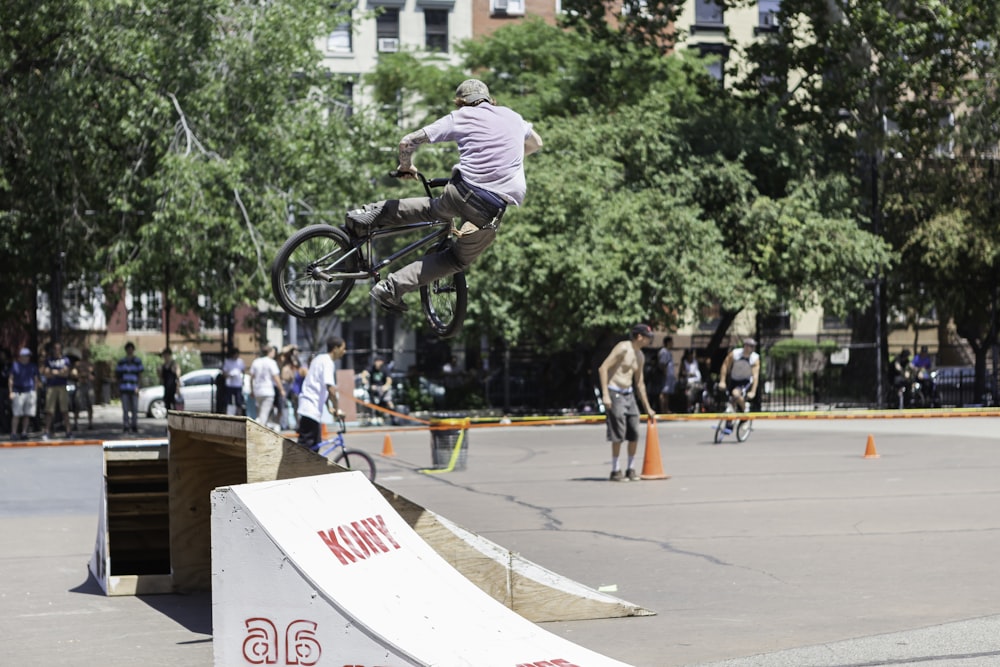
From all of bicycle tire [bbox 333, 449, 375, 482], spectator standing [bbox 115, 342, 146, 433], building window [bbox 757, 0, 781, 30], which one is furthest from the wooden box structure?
building window [bbox 757, 0, 781, 30]

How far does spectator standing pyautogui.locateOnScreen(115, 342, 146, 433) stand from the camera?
86.0 ft

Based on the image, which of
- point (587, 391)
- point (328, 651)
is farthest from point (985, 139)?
point (328, 651)

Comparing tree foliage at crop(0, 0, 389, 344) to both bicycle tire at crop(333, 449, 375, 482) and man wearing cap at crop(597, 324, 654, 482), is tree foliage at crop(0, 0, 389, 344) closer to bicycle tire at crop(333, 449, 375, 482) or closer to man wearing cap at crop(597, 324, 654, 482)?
bicycle tire at crop(333, 449, 375, 482)

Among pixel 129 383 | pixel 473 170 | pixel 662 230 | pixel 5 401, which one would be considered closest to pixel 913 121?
pixel 662 230

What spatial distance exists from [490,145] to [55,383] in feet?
62.8

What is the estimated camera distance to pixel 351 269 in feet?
30.5

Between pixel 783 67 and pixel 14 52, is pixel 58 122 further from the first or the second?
pixel 783 67

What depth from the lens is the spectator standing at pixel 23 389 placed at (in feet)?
82.6

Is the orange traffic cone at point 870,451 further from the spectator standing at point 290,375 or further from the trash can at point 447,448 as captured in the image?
the spectator standing at point 290,375

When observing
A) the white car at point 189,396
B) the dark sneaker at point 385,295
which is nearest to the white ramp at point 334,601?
the dark sneaker at point 385,295

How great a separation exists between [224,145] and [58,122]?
2981 millimetres

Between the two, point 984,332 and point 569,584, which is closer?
point 569,584

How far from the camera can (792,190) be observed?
34.6 meters

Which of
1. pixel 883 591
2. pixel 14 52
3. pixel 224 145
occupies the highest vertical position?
pixel 14 52
